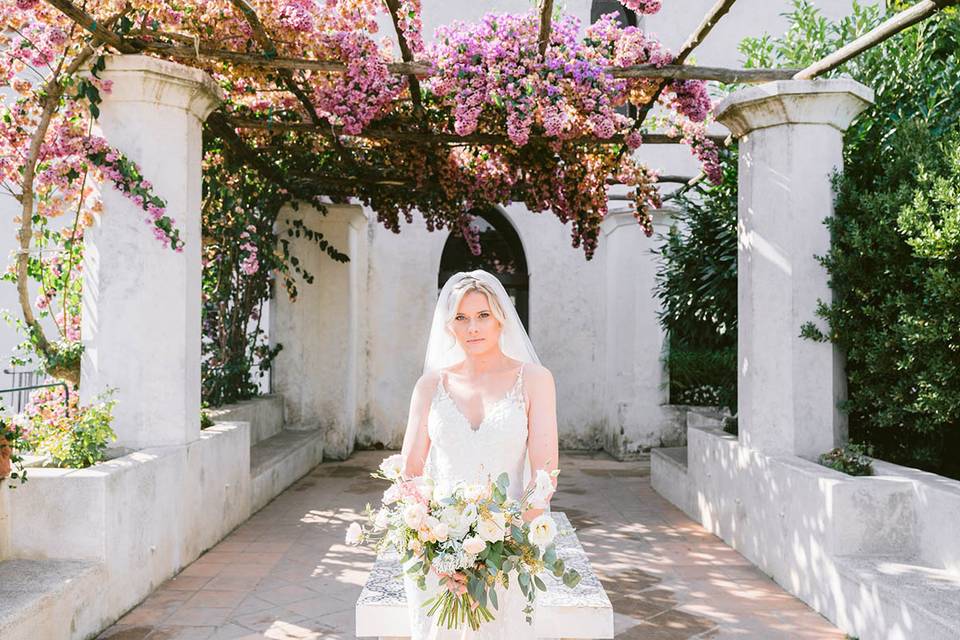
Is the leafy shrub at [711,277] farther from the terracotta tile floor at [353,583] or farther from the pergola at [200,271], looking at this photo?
the terracotta tile floor at [353,583]

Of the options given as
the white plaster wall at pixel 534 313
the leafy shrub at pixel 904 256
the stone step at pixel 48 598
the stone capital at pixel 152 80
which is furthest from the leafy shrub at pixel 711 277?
the stone step at pixel 48 598

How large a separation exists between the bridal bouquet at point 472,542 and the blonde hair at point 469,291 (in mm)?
788

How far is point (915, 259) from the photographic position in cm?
507

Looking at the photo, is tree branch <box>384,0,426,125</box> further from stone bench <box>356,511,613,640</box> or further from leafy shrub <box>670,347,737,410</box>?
leafy shrub <box>670,347,737,410</box>

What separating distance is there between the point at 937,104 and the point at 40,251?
6.80m

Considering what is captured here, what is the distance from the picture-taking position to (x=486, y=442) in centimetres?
315

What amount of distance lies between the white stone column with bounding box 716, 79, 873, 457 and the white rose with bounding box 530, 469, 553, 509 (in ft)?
12.0

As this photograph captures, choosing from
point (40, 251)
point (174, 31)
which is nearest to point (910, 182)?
point (174, 31)

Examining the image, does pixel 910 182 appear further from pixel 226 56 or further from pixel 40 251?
pixel 40 251

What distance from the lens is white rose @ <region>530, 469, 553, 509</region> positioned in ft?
8.97

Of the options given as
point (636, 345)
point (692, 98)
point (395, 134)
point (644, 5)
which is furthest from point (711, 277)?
point (395, 134)

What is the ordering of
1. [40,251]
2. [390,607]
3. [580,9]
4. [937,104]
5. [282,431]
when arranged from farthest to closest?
[580,9]
[282,431]
[937,104]
[40,251]
[390,607]

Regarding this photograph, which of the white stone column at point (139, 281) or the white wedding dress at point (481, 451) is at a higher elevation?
the white stone column at point (139, 281)

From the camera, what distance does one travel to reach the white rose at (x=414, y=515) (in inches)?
102
